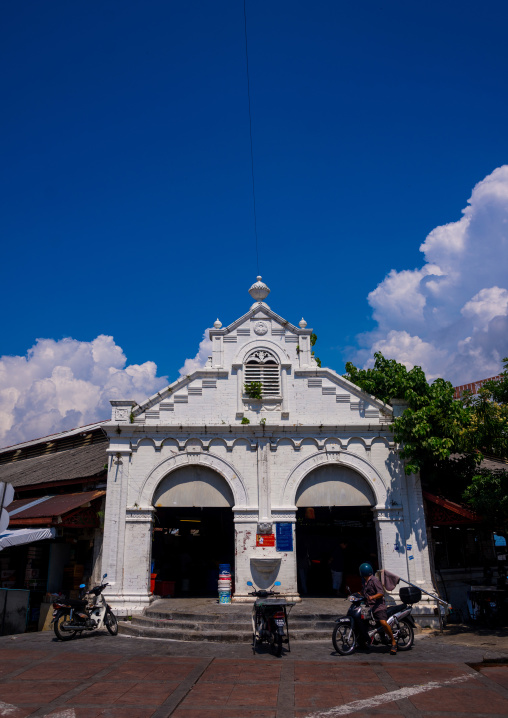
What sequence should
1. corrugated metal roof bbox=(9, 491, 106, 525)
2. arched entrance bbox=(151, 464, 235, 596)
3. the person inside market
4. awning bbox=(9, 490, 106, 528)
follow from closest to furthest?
1. awning bbox=(9, 490, 106, 528)
2. corrugated metal roof bbox=(9, 491, 106, 525)
3. arched entrance bbox=(151, 464, 235, 596)
4. the person inside market

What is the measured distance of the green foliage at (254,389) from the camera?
1655cm

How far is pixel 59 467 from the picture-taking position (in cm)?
2002

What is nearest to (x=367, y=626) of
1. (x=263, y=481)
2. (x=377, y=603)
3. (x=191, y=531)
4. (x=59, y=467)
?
(x=377, y=603)

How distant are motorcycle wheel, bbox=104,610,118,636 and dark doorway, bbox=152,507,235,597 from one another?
4.72 metres

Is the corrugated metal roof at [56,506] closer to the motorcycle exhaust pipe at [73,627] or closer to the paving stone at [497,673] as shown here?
the motorcycle exhaust pipe at [73,627]

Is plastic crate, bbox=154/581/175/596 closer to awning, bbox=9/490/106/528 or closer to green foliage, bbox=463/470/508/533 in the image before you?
awning, bbox=9/490/106/528

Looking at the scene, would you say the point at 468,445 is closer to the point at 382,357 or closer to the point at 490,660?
the point at 490,660

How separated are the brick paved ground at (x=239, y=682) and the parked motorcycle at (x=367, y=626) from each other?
0.86ft

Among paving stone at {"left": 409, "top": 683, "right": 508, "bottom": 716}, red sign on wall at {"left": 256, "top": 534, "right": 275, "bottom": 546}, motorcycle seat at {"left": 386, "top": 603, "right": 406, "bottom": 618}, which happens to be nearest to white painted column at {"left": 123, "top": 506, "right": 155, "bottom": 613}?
red sign on wall at {"left": 256, "top": 534, "right": 275, "bottom": 546}

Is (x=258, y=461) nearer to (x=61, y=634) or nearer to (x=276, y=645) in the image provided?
(x=276, y=645)

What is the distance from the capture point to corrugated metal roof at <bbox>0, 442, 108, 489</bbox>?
710 inches

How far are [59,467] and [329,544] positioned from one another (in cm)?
1092

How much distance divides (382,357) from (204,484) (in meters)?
8.98

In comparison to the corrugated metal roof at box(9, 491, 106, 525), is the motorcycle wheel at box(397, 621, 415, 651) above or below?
below
